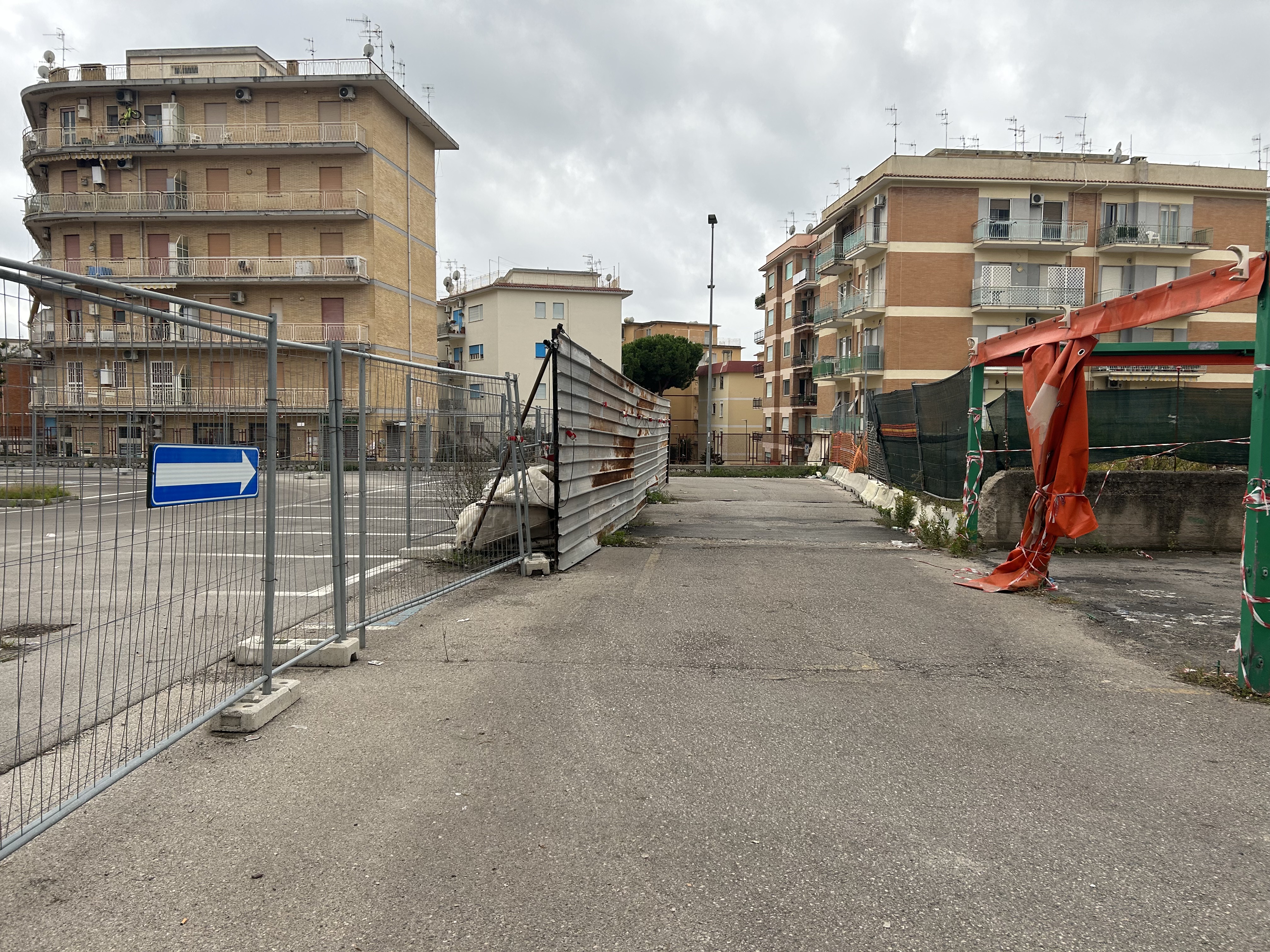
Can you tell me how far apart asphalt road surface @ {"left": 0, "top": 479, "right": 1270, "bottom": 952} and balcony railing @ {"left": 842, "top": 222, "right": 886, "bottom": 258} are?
3708cm

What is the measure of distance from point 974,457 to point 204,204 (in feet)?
134

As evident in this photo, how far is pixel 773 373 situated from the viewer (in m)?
60.9

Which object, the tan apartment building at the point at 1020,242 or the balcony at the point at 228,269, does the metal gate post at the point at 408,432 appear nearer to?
the tan apartment building at the point at 1020,242

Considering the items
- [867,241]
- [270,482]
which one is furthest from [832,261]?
[270,482]

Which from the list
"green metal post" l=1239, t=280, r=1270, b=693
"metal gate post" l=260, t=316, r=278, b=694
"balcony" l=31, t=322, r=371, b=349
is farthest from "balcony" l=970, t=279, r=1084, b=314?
"balcony" l=31, t=322, r=371, b=349

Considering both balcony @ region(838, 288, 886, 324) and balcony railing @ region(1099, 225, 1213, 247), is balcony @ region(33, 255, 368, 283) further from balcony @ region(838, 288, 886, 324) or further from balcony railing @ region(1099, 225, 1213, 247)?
balcony railing @ region(1099, 225, 1213, 247)

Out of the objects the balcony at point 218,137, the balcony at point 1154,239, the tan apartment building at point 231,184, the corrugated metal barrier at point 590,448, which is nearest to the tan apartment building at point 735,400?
the balcony at point 1154,239

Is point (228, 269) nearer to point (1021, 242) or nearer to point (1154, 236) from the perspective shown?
point (1021, 242)

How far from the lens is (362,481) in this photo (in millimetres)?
5363

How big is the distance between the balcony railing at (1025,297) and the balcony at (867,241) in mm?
5056

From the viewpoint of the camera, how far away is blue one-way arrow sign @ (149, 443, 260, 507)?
140 inches

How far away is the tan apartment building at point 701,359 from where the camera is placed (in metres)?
69.1

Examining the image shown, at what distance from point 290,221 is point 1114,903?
43.3m

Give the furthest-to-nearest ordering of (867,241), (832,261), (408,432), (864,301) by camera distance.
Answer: (832,261) → (864,301) → (867,241) → (408,432)
